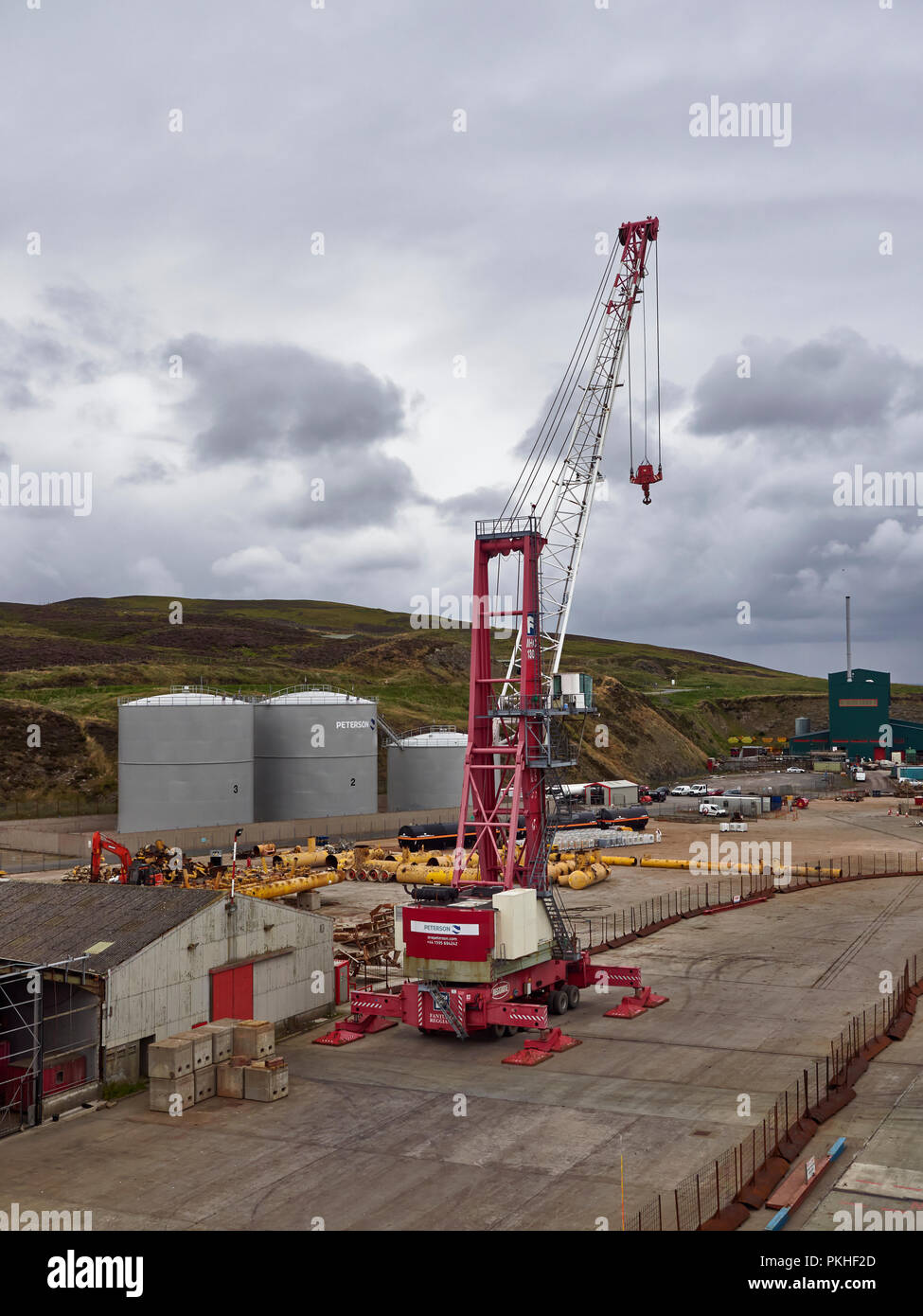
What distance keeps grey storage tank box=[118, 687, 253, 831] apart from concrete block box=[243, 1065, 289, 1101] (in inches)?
1885

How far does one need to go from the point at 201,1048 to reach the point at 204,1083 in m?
0.81

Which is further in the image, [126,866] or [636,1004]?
[126,866]

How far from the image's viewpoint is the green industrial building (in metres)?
160

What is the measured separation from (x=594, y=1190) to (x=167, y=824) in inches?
2210

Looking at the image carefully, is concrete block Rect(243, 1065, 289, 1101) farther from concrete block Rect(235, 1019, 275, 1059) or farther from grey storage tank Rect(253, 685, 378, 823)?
grey storage tank Rect(253, 685, 378, 823)

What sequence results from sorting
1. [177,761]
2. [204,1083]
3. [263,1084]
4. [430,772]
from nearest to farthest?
[263,1084] < [204,1083] < [177,761] < [430,772]

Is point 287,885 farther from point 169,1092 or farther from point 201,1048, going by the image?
point 169,1092

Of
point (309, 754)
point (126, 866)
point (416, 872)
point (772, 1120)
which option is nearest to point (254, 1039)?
point (772, 1120)

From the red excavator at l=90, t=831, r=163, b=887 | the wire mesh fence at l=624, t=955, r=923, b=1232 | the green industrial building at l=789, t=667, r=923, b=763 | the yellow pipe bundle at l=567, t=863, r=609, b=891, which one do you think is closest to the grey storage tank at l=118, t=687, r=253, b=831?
the red excavator at l=90, t=831, r=163, b=887

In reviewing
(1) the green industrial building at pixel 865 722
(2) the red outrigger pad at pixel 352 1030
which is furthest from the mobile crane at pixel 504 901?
(1) the green industrial building at pixel 865 722

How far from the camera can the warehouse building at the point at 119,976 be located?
26.3 meters

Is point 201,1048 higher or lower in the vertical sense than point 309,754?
lower

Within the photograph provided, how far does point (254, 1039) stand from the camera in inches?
1074

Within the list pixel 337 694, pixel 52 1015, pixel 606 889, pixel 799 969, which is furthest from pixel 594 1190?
pixel 337 694
